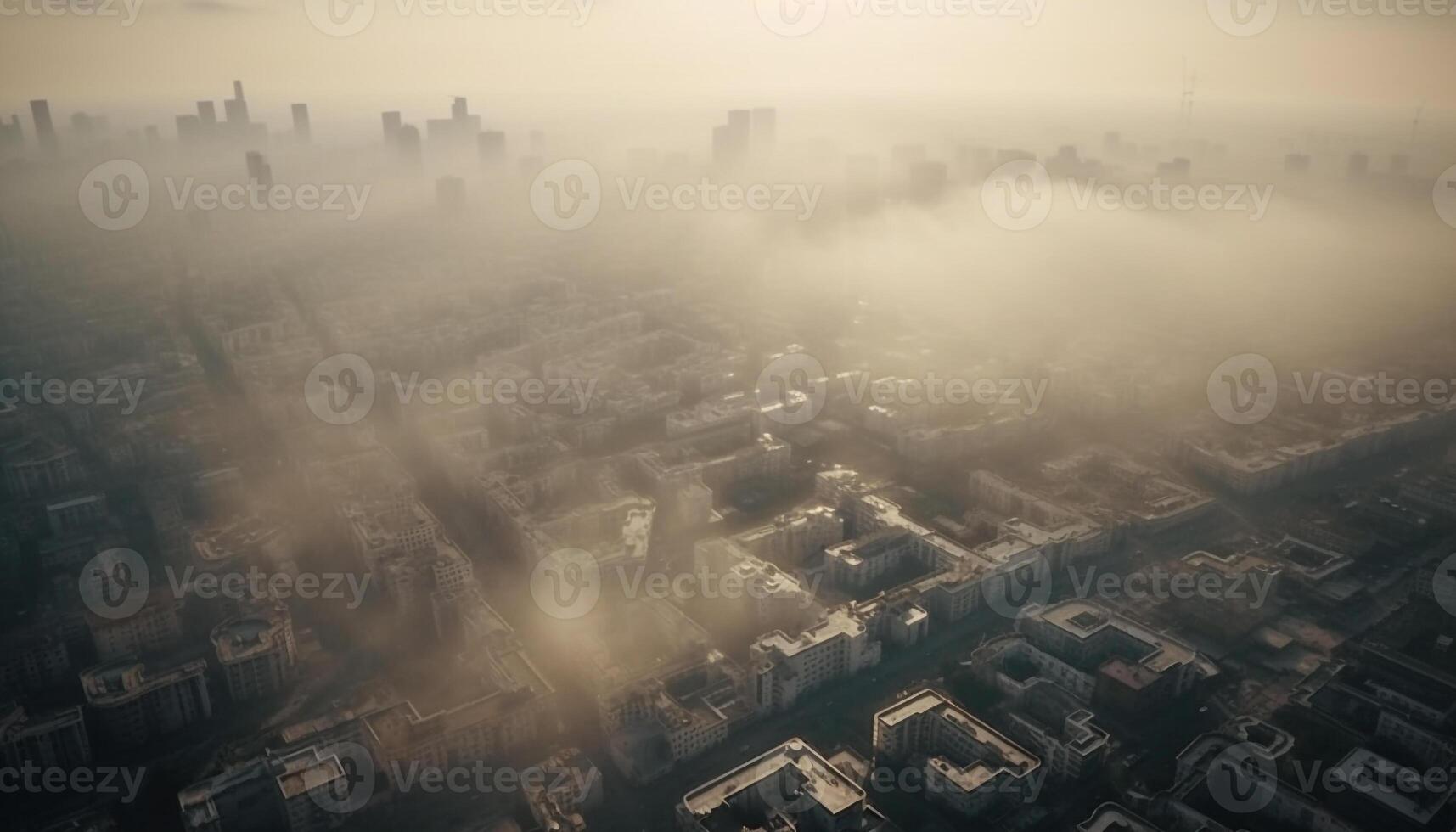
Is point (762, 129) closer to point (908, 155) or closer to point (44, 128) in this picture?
point (908, 155)

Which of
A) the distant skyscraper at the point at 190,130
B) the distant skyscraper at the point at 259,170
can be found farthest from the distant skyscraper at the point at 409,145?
the distant skyscraper at the point at 259,170

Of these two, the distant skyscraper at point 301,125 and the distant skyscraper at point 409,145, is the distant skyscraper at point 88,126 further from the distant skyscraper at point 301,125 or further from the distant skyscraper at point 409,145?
the distant skyscraper at point 409,145

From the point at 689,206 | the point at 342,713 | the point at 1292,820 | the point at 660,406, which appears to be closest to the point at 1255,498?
the point at 1292,820

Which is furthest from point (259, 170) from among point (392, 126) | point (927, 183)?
point (927, 183)

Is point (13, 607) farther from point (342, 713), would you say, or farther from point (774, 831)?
point (774, 831)

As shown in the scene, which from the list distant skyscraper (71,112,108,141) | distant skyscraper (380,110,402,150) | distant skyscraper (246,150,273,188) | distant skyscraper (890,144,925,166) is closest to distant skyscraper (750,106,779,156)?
Answer: distant skyscraper (890,144,925,166)
